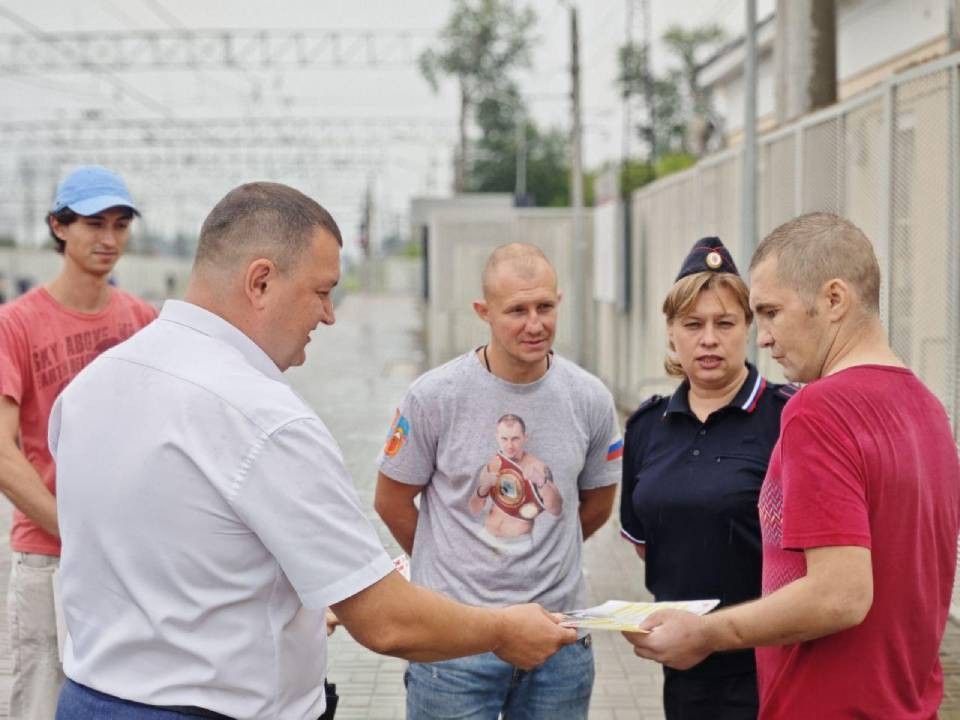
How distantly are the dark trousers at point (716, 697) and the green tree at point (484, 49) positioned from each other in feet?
141

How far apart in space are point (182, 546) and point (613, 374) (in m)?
15.5

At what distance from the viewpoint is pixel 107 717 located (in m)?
2.09

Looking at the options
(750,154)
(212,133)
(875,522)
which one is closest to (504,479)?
(875,522)

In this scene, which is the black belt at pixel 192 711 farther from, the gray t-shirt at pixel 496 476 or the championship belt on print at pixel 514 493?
the championship belt on print at pixel 514 493

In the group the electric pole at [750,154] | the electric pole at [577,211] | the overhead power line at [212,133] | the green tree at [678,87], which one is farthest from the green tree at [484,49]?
the electric pole at [750,154]

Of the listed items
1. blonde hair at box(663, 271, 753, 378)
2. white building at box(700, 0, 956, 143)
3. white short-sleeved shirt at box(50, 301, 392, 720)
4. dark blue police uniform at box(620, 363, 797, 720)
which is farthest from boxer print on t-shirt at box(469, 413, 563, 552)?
white building at box(700, 0, 956, 143)

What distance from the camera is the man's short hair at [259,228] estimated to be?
2.21m

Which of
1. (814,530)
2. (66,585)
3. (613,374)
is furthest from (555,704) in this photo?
(613,374)

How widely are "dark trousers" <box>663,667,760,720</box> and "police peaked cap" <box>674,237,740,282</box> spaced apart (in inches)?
44.4

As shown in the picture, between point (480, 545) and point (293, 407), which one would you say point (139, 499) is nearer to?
point (293, 407)

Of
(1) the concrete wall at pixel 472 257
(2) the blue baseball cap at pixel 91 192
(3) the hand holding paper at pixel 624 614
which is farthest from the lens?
(1) the concrete wall at pixel 472 257

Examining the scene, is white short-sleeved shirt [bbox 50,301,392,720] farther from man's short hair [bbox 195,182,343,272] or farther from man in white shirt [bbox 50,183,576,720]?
man's short hair [bbox 195,182,343,272]

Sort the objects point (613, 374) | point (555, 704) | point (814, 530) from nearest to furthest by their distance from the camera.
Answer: point (814, 530)
point (555, 704)
point (613, 374)

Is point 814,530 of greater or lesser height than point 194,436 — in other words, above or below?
below
